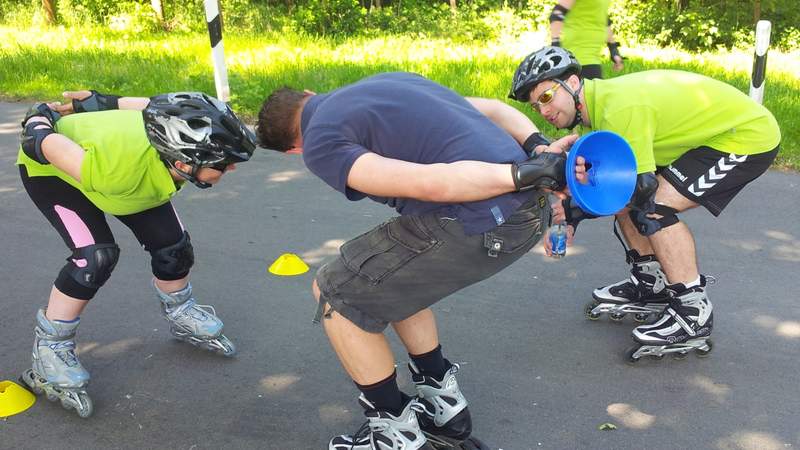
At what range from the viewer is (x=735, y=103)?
3506mm

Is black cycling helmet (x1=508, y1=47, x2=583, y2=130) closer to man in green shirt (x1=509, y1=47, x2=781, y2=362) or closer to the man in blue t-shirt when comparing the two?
man in green shirt (x1=509, y1=47, x2=781, y2=362)

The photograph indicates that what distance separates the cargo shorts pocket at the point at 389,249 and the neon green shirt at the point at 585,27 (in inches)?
155

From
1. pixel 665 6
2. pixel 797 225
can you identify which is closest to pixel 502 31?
pixel 665 6

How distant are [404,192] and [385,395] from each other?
862 millimetres

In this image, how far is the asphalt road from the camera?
126 inches

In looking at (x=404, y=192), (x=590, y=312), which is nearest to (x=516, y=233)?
(x=404, y=192)

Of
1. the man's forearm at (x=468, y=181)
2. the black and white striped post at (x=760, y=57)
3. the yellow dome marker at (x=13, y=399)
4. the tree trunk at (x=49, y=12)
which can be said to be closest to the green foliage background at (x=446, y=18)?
the tree trunk at (x=49, y=12)

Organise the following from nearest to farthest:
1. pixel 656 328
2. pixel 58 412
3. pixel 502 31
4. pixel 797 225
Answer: pixel 58 412 < pixel 656 328 < pixel 797 225 < pixel 502 31

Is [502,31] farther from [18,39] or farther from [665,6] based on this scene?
[18,39]

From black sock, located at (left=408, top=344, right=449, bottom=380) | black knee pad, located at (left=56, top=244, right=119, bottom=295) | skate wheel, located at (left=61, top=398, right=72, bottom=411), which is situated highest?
black knee pad, located at (left=56, top=244, right=119, bottom=295)

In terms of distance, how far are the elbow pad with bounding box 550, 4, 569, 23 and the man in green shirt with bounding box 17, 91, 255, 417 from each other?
11.5 ft

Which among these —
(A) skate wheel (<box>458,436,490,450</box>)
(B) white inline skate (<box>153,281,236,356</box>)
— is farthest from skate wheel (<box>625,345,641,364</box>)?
(B) white inline skate (<box>153,281,236,356</box>)

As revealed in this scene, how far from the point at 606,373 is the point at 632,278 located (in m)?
0.69

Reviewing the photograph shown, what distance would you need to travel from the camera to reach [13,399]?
3414 mm
